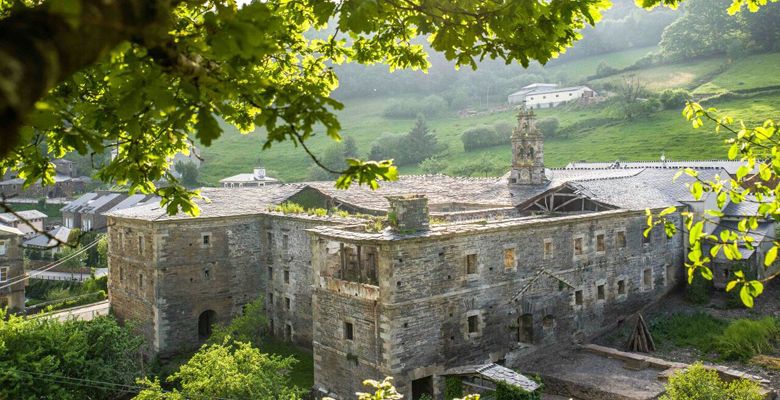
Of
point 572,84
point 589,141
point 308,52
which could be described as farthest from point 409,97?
point 308,52

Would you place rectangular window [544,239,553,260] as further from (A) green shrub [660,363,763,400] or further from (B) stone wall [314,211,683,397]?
(A) green shrub [660,363,763,400]

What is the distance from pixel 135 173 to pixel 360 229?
1726 centimetres

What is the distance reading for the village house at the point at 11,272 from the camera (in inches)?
1638

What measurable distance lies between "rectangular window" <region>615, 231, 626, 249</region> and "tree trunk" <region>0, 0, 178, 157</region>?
28532 mm

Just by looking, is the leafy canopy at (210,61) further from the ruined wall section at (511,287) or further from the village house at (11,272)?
the village house at (11,272)

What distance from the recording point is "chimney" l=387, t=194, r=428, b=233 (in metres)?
21.7

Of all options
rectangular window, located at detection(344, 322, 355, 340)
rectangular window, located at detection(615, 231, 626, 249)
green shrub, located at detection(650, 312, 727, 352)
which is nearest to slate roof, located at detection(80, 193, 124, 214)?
rectangular window, located at detection(344, 322, 355, 340)

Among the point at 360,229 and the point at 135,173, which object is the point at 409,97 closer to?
the point at 360,229

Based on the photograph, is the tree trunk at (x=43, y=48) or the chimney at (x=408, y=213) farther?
the chimney at (x=408, y=213)

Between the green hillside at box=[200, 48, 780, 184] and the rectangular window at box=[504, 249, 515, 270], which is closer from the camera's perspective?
the rectangular window at box=[504, 249, 515, 270]

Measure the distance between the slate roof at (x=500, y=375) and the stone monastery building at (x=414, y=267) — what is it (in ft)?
1.63

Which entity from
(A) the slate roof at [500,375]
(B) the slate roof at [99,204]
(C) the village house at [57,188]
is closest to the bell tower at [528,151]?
(A) the slate roof at [500,375]

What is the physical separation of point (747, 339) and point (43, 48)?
26.9 metres

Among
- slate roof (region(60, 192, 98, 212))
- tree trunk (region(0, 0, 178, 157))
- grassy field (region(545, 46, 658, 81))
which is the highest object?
grassy field (region(545, 46, 658, 81))
